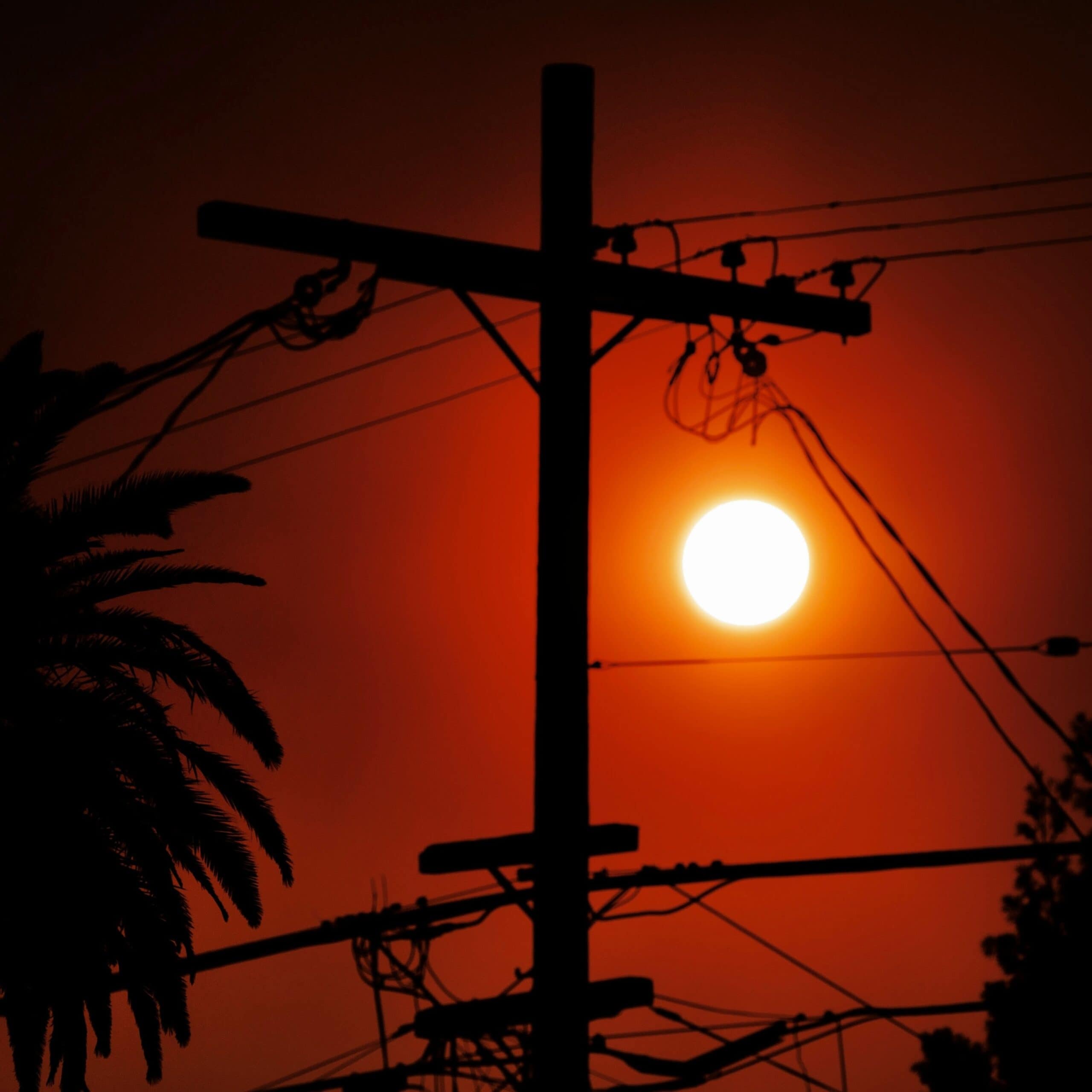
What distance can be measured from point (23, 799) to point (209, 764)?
1.82m

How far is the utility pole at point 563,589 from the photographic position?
8.52 meters

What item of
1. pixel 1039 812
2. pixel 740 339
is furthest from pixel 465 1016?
pixel 1039 812

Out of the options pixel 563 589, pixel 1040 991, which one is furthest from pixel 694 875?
pixel 1040 991

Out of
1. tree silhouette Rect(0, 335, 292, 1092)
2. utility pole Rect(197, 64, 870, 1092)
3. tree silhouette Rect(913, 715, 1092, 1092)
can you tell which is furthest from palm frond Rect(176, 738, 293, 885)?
tree silhouette Rect(913, 715, 1092, 1092)

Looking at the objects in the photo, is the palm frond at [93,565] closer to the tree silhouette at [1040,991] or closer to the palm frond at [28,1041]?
the palm frond at [28,1041]

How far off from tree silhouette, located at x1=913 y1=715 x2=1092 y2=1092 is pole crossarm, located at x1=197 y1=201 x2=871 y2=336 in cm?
1398

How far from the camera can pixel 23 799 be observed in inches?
518

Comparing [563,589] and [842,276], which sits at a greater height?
[842,276]

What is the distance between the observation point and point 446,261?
973 cm

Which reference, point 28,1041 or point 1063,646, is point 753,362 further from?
point 28,1041

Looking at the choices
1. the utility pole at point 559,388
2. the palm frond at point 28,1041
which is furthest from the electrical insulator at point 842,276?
the palm frond at point 28,1041

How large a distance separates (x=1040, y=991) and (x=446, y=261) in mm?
20853

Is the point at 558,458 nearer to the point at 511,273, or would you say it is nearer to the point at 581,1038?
the point at 511,273

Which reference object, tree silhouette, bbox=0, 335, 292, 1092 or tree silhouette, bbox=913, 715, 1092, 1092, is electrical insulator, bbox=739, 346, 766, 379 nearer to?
tree silhouette, bbox=0, 335, 292, 1092
